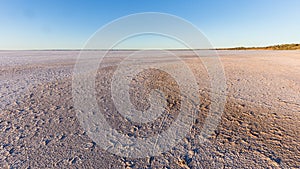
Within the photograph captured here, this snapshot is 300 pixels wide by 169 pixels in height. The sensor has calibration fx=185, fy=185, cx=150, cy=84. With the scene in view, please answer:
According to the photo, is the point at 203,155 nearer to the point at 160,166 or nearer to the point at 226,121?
the point at 160,166

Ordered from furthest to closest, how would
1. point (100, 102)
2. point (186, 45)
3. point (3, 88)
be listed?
point (3, 88), point (100, 102), point (186, 45)

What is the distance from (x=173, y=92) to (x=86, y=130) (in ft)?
11.4

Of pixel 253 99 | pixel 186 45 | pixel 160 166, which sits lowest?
pixel 160 166

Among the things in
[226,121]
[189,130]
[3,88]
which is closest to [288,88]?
[226,121]

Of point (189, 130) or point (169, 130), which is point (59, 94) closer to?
point (169, 130)

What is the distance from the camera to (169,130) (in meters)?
4.31

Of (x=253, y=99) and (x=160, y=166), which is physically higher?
(x=253, y=99)

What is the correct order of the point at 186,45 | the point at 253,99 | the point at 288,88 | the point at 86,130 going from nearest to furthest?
the point at 186,45
the point at 86,130
the point at 253,99
the point at 288,88

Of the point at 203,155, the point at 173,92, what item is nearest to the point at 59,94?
the point at 173,92

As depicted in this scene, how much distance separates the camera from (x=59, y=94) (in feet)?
20.8

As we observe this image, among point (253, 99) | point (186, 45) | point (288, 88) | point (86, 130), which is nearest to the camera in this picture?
point (186, 45)

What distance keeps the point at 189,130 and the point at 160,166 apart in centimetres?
137

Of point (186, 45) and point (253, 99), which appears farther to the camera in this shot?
point (253, 99)

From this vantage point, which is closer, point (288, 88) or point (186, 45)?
point (186, 45)
